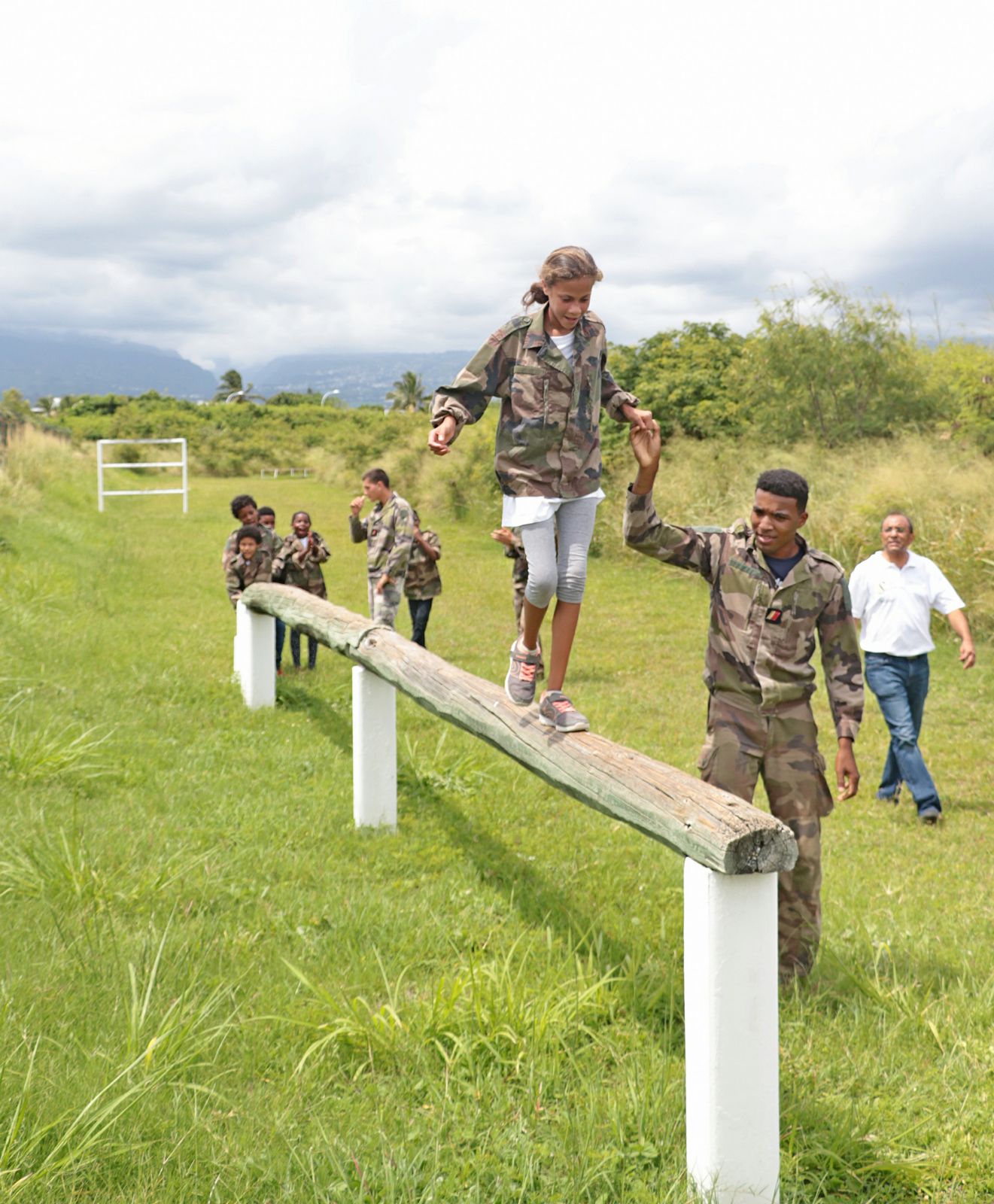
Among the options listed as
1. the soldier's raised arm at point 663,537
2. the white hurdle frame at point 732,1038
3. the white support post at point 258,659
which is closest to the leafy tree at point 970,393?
the white support post at point 258,659

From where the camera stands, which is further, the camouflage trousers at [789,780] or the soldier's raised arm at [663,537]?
the camouflage trousers at [789,780]

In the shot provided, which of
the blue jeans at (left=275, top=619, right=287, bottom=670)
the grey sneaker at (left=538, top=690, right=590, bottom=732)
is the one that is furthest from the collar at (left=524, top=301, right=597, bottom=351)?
the blue jeans at (left=275, top=619, right=287, bottom=670)

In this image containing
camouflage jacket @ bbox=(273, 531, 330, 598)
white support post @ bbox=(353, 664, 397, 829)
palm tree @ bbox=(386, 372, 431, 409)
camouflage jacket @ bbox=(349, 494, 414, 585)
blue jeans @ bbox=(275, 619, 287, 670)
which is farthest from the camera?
palm tree @ bbox=(386, 372, 431, 409)

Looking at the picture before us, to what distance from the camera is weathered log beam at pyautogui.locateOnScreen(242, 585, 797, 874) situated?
3.03 m

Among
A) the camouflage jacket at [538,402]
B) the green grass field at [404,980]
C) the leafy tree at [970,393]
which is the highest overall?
the leafy tree at [970,393]

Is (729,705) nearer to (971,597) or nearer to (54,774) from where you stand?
(54,774)

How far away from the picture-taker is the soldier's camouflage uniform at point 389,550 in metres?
9.14

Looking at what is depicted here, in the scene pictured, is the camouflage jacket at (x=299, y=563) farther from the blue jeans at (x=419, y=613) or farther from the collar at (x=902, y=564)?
the collar at (x=902, y=564)

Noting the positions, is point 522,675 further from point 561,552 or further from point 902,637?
point 902,637

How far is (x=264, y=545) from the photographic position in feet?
34.1

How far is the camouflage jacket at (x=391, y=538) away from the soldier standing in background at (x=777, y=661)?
4.83 m

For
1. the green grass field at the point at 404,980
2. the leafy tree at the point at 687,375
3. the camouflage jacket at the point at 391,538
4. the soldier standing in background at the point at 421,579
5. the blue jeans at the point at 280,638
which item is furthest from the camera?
the leafy tree at the point at 687,375

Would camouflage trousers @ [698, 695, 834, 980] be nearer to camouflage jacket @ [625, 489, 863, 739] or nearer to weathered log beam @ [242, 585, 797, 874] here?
camouflage jacket @ [625, 489, 863, 739]

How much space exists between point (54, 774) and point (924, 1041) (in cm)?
474
